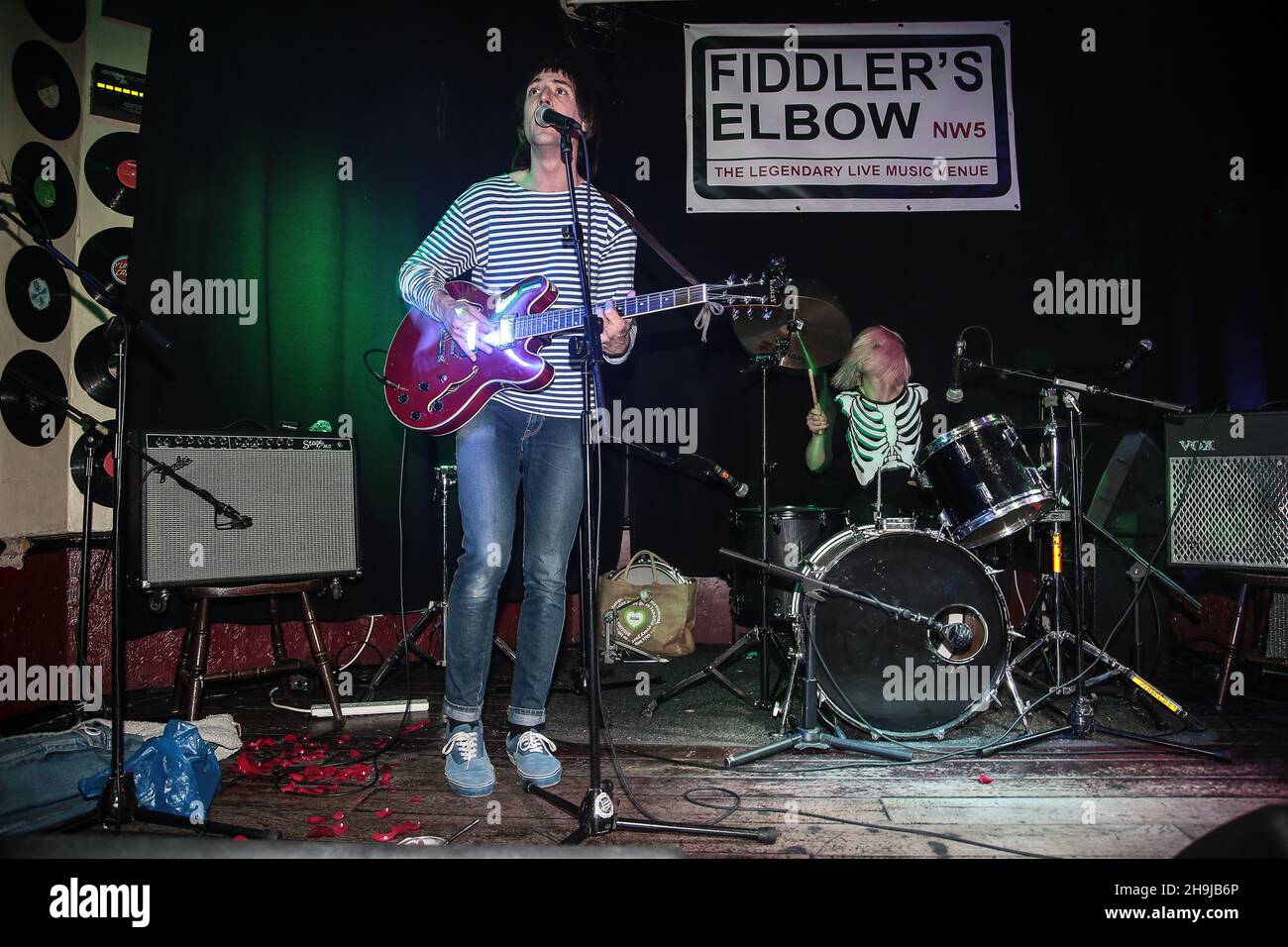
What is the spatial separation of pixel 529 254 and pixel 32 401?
2536 mm

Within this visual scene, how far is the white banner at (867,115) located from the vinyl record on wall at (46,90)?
3.14 meters

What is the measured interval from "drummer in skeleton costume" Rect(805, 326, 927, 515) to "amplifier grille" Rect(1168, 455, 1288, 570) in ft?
3.76

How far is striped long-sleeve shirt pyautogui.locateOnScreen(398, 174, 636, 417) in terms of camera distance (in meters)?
2.51

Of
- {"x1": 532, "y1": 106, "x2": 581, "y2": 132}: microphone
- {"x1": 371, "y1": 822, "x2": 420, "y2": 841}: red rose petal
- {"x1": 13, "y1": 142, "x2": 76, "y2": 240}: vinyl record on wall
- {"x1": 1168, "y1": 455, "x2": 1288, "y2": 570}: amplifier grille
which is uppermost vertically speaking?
{"x1": 13, "y1": 142, "x2": 76, "y2": 240}: vinyl record on wall

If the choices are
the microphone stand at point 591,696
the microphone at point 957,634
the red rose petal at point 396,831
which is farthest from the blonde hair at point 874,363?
the red rose petal at point 396,831

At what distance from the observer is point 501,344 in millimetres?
2414

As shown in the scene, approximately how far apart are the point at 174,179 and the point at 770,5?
322cm

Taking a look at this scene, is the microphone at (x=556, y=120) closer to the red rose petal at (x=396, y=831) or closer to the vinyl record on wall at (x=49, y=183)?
the red rose petal at (x=396, y=831)

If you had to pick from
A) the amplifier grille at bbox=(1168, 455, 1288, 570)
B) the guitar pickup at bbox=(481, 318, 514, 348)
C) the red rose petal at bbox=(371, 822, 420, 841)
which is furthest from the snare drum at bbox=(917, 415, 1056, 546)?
the red rose petal at bbox=(371, 822, 420, 841)

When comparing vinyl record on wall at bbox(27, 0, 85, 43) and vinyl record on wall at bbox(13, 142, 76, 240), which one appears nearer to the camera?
vinyl record on wall at bbox(13, 142, 76, 240)

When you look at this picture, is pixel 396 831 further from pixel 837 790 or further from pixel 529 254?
pixel 529 254

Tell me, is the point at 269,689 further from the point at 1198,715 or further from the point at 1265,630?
the point at 1265,630

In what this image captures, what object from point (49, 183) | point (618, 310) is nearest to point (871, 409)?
point (618, 310)

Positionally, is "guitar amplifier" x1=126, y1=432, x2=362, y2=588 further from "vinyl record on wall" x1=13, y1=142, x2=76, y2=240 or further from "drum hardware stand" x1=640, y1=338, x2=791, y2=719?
"drum hardware stand" x1=640, y1=338, x2=791, y2=719
